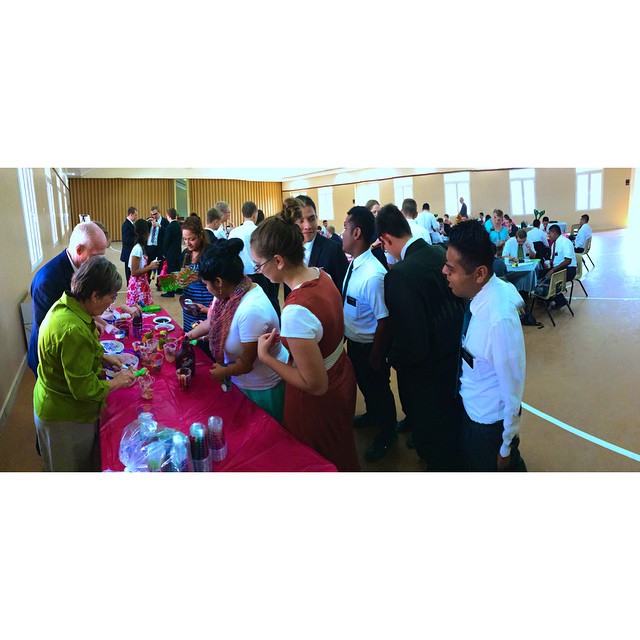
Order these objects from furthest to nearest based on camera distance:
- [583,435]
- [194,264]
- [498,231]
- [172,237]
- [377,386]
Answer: [377,386] < [194,264] < [172,237] < [583,435] < [498,231]

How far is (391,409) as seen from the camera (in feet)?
8.52

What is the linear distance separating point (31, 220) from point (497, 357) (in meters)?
3.18

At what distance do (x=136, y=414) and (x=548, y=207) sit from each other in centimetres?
199

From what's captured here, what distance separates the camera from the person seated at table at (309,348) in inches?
57.1

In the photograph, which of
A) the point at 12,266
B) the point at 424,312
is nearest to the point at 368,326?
the point at 424,312

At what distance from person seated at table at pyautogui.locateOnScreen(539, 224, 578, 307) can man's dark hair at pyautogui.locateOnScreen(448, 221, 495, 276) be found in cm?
74

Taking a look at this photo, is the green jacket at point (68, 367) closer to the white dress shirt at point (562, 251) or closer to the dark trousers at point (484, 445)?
the dark trousers at point (484, 445)

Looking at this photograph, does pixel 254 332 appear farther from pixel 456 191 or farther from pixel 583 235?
pixel 583 235

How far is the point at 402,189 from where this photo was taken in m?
1.98

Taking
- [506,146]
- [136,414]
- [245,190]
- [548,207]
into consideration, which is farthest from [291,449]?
[548,207]

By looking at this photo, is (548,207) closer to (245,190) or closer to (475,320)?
(475,320)

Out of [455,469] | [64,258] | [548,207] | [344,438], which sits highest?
[548,207]

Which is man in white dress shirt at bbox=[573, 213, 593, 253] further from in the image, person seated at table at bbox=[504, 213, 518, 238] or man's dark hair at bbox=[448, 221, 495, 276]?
man's dark hair at bbox=[448, 221, 495, 276]

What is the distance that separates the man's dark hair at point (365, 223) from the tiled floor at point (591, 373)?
2.92 feet
